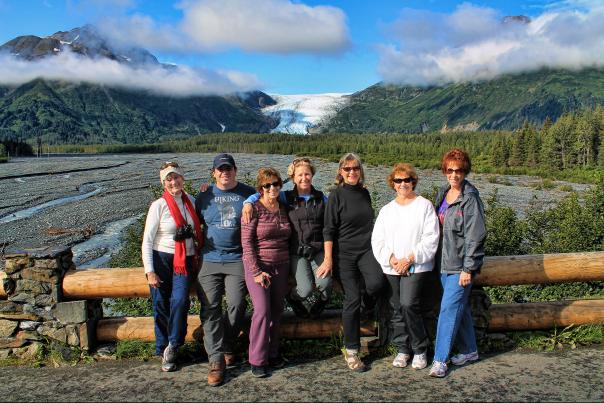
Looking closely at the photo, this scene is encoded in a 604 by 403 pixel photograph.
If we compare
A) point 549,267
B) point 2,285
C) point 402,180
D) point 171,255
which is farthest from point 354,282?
point 2,285

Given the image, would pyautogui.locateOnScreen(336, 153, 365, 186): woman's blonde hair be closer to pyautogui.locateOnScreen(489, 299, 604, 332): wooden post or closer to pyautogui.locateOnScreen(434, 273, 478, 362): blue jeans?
pyautogui.locateOnScreen(434, 273, 478, 362): blue jeans

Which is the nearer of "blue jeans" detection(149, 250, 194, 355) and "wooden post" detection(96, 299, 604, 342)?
"blue jeans" detection(149, 250, 194, 355)

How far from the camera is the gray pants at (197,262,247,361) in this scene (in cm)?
571

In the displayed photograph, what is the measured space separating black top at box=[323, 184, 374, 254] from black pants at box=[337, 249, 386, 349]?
0.10m

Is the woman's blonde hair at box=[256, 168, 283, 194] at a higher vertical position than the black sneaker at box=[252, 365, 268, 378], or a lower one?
higher

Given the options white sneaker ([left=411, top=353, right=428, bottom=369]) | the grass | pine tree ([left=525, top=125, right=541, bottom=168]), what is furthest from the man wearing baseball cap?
pine tree ([left=525, top=125, right=541, bottom=168])

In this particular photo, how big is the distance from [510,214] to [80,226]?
22927 millimetres

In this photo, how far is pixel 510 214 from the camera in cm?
1340

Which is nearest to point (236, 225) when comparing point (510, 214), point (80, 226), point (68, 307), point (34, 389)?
point (68, 307)

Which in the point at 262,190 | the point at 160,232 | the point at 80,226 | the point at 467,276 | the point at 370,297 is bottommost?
the point at 80,226

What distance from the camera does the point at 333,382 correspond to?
5426mm

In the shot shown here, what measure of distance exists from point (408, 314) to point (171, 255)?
2795mm

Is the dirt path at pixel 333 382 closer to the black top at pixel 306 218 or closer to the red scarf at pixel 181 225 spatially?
the red scarf at pixel 181 225

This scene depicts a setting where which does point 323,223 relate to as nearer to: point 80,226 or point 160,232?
point 160,232
